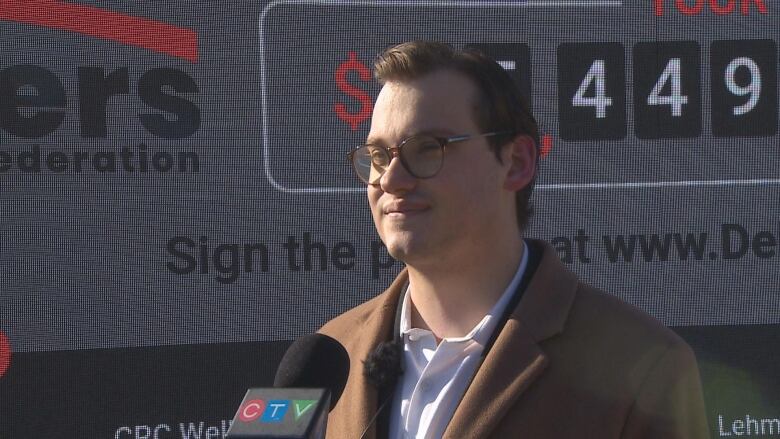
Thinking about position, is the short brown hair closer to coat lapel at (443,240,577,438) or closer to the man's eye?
the man's eye

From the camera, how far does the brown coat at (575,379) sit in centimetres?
162

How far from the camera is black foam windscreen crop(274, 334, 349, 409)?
1725 mm

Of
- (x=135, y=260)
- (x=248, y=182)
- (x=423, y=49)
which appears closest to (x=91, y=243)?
(x=135, y=260)

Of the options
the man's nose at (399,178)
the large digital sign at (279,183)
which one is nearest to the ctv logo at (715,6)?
the large digital sign at (279,183)

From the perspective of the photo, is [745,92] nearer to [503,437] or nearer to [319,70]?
[319,70]

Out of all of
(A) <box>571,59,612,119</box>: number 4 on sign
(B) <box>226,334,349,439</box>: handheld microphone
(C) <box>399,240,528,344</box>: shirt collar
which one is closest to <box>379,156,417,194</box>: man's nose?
(C) <box>399,240,528,344</box>: shirt collar

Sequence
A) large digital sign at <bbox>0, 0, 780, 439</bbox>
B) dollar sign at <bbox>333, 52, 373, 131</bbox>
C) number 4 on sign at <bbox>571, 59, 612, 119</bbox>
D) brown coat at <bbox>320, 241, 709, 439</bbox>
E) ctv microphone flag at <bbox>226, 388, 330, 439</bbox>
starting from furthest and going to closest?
number 4 on sign at <bbox>571, 59, 612, 119</bbox>, dollar sign at <bbox>333, 52, 373, 131</bbox>, large digital sign at <bbox>0, 0, 780, 439</bbox>, brown coat at <bbox>320, 241, 709, 439</bbox>, ctv microphone flag at <bbox>226, 388, 330, 439</bbox>

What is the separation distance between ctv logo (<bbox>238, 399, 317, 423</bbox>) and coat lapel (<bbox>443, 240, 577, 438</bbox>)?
348mm

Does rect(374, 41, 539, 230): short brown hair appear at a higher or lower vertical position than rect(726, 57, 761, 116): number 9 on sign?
higher

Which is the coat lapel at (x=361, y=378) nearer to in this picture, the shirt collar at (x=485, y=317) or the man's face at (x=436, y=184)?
the shirt collar at (x=485, y=317)

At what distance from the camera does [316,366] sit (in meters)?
1.73

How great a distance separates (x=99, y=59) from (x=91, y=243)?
54 cm

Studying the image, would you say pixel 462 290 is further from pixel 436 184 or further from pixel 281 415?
pixel 281 415

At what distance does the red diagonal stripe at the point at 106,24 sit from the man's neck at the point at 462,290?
5.21ft
